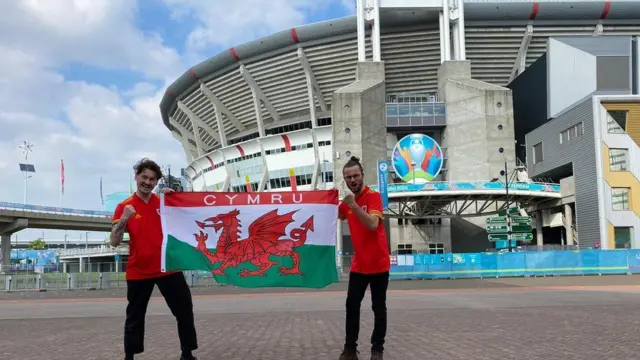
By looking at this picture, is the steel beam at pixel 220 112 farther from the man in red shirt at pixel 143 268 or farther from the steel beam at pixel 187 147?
the man in red shirt at pixel 143 268

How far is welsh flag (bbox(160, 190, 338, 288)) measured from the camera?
259 inches

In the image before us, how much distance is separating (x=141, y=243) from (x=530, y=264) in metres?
33.6

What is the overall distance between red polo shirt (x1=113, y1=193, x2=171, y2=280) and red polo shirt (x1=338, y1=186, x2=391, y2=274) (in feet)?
6.41

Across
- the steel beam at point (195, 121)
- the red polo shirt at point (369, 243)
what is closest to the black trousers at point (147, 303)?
the red polo shirt at point (369, 243)

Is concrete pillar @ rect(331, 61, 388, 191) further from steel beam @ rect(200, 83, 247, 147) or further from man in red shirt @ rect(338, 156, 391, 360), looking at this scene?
man in red shirt @ rect(338, 156, 391, 360)

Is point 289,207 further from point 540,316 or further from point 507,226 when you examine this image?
point 507,226

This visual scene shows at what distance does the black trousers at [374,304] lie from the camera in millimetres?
5923

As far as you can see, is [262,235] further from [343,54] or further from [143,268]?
[343,54]

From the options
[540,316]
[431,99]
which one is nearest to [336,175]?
[431,99]

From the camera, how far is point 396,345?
760 cm

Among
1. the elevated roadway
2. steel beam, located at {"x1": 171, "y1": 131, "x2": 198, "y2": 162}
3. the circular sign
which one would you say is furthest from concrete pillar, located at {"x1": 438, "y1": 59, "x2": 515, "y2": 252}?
steel beam, located at {"x1": 171, "y1": 131, "x2": 198, "y2": 162}

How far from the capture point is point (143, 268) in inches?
223

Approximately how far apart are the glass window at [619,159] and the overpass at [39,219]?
183 feet

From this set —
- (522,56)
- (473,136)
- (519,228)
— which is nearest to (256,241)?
(519,228)
